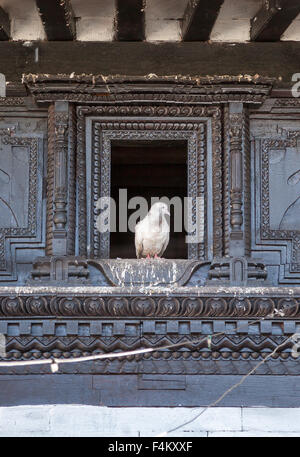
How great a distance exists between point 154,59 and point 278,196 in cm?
137

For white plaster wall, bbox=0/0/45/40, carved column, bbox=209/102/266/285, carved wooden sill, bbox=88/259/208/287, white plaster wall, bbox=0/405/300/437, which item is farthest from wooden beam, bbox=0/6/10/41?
white plaster wall, bbox=0/405/300/437

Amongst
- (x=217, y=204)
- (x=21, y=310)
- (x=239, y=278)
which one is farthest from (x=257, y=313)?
(x=21, y=310)

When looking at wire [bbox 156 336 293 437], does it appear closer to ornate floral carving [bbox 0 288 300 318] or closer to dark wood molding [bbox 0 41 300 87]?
ornate floral carving [bbox 0 288 300 318]

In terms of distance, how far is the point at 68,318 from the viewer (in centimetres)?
868

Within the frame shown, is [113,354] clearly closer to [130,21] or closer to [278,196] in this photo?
[278,196]

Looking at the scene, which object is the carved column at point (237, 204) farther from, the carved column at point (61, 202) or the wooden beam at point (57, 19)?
the wooden beam at point (57, 19)

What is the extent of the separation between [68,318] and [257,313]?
1.27 metres

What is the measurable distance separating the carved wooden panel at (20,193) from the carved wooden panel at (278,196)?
5.19 feet

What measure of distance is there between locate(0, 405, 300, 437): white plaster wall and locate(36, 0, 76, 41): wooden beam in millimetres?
2772

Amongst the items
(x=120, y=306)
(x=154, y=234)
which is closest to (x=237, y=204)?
(x=154, y=234)

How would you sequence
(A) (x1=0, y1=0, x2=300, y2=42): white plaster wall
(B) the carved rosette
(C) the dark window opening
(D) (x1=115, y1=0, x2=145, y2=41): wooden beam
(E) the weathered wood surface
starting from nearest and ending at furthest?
(E) the weathered wood surface
(D) (x1=115, y1=0, x2=145, y2=41): wooden beam
(B) the carved rosette
(A) (x1=0, y1=0, x2=300, y2=42): white plaster wall
(C) the dark window opening

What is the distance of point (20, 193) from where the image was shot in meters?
9.41

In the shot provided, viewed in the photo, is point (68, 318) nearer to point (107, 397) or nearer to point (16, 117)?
point (107, 397)

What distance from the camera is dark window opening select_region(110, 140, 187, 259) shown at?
38.8ft
